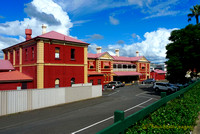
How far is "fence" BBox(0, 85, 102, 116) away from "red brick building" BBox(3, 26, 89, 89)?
4.31 m

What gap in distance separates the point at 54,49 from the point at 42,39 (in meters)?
2.25

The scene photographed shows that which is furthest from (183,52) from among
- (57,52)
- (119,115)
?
(119,115)

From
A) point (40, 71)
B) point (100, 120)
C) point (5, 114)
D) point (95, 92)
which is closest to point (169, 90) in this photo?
point (95, 92)

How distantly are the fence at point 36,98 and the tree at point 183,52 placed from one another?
14308 millimetres

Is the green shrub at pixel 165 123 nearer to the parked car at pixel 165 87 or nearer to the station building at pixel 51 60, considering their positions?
the station building at pixel 51 60

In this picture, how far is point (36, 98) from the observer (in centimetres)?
1558

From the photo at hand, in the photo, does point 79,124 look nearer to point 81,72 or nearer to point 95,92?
point 95,92

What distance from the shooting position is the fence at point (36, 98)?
13.4 m

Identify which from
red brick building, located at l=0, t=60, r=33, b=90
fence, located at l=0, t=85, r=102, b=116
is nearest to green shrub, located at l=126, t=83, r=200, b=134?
fence, located at l=0, t=85, r=102, b=116

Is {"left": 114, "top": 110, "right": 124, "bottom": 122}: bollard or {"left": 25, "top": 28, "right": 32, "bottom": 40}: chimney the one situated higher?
{"left": 25, "top": 28, "right": 32, "bottom": 40}: chimney

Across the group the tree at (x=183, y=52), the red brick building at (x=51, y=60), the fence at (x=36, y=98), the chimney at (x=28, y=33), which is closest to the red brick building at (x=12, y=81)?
the red brick building at (x=51, y=60)

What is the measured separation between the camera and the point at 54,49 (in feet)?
74.3

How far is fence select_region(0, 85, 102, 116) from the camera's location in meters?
13.4

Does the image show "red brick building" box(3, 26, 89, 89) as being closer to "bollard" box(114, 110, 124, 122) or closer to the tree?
the tree
